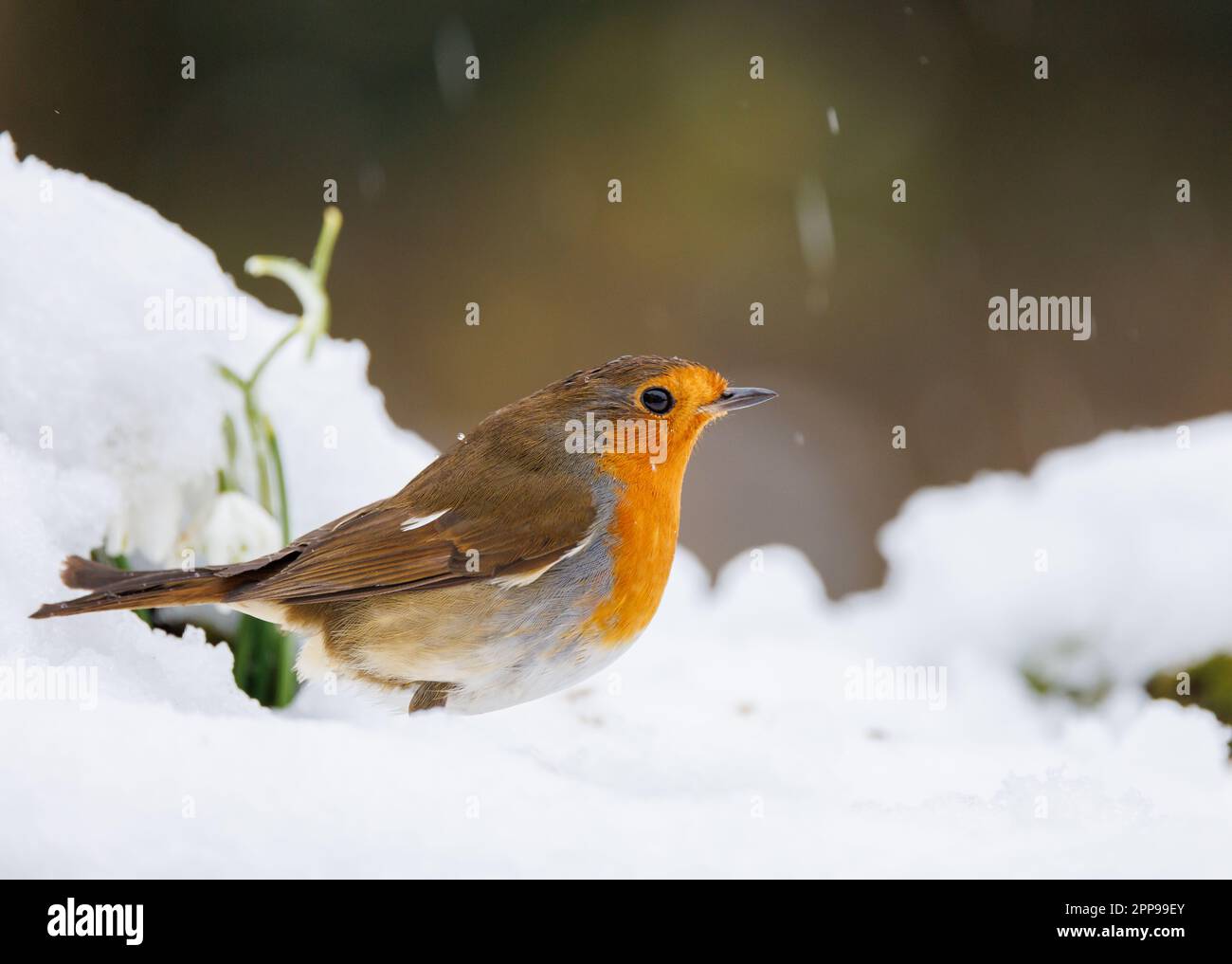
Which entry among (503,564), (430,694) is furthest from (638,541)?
(430,694)

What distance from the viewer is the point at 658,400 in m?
1.83

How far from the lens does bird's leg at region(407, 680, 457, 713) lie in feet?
5.76

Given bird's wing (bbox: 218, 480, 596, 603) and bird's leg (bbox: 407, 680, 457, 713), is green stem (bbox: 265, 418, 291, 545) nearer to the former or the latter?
bird's wing (bbox: 218, 480, 596, 603)

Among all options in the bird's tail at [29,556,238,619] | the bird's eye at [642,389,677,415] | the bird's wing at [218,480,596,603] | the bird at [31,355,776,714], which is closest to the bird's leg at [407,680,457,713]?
the bird at [31,355,776,714]

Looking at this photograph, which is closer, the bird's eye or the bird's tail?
the bird's tail

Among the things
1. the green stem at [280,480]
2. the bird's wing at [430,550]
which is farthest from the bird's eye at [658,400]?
the green stem at [280,480]

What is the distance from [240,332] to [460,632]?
2.50ft

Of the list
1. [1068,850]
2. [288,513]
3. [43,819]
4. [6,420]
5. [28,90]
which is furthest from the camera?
[28,90]

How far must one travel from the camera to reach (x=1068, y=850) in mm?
1539

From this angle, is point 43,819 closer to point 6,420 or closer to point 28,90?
point 6,420

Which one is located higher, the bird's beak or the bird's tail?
the bird's beak

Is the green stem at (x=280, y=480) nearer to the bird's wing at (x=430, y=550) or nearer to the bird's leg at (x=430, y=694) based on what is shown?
the bird's wing at (x=430, y=550)

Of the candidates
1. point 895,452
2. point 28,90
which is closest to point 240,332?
point 28,90

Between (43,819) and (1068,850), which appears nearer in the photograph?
(43,819)
